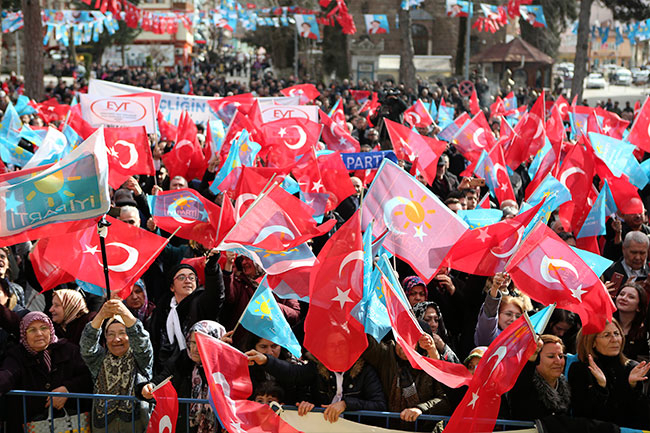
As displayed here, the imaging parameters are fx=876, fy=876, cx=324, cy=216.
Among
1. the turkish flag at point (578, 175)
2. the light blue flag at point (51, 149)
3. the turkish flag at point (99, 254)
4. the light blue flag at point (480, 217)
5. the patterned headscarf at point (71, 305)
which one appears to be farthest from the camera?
the light blue flag at point (51, 149)

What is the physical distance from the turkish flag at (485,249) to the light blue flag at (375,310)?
1.07 metres

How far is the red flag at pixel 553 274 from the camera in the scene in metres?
5.40

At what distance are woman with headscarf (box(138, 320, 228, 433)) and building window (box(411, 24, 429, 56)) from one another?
2154 inches

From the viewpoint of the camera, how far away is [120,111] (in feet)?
39.1

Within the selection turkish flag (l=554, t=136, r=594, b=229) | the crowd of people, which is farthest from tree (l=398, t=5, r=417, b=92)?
the crowd of people

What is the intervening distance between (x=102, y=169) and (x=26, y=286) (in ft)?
11.5

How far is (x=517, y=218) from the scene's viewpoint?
6246 mm

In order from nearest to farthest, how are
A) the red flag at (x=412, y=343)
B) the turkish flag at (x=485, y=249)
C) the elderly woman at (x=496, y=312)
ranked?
the red flag at (x=412, y=343) < the elderly woman at (x=496, y=312) < the turkish flag at (x=485, y=249)

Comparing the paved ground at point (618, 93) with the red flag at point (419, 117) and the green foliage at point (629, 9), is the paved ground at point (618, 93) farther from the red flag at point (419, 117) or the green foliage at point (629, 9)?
the red flag at point (419, 117)

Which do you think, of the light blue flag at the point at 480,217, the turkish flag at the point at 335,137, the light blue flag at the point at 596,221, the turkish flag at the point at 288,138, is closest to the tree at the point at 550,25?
the turkish flag at the point at 335,137

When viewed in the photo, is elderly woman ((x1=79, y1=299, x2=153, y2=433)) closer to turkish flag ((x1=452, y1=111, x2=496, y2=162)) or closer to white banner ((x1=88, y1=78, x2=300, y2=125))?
turkish flag ((x1=452, y1=111, x2=496, y2=162))

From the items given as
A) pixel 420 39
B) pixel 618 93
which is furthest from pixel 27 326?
pixel 420 39

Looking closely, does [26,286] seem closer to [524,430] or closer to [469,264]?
[469,264]

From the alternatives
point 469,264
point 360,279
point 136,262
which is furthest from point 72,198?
point 469,264
